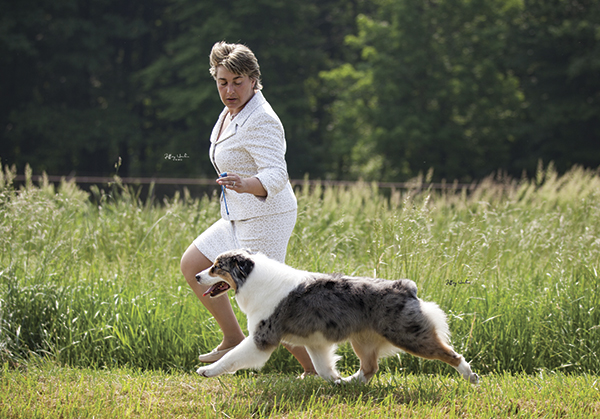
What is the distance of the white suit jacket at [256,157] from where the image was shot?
393 centimetres

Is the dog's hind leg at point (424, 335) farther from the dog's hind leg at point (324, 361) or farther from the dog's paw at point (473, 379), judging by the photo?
the dog's hind leg at point (324, 361)

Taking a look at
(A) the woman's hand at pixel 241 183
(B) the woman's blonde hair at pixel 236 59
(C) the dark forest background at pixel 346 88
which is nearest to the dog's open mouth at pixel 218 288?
(A) the woman's hand at pixel 241 183

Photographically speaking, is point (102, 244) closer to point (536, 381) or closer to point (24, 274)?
point (24, 274)

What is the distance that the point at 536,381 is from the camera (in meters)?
4.19

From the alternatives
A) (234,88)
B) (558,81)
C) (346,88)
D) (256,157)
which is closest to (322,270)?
(256,157)

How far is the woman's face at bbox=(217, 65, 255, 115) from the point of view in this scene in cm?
405

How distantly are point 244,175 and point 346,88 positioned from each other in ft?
94.5

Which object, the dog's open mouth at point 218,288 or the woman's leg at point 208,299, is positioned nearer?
the dog's open mouth at point 218,288

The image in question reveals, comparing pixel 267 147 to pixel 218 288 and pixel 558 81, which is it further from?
pixel 558 81

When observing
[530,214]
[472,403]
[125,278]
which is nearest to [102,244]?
[125,278]

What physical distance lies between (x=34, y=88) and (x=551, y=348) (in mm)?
31802

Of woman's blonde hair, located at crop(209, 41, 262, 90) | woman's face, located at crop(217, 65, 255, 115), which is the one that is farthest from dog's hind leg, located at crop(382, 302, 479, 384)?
woman's blonde hair, located at crop(209, 41, 262, 90)

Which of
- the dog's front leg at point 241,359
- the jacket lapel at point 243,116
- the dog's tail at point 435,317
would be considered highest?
the jacket lapel at point 243,116

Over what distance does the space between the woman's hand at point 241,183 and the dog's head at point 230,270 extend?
42 centimetres
